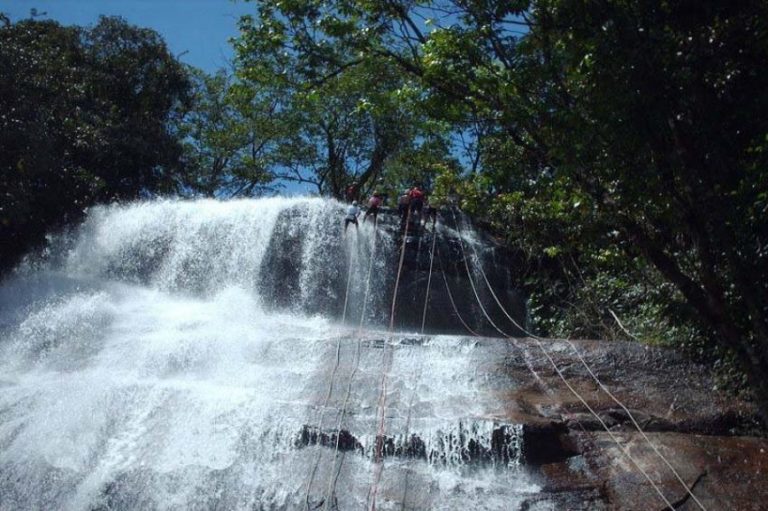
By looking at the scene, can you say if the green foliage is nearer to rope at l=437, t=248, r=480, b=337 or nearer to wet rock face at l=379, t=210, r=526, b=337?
wet rock face at l=379, t=210, r=526, b=337

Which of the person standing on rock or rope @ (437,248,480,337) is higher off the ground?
the person standing on rock

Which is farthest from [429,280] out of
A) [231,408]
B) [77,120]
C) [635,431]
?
[77,120]

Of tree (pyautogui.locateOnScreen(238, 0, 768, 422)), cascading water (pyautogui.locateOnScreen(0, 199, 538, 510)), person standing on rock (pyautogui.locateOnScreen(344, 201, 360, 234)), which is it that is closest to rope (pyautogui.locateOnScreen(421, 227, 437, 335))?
cascading water (pyautogui.locateOnScreen(0, 199, 538, 510))

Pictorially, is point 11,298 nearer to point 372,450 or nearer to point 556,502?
point 372,450

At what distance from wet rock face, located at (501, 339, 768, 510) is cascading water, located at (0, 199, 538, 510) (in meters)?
0.50

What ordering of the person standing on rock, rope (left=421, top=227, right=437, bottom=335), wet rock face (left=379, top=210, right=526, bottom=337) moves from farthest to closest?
the person standing on rock < wet rock face (left=379, top=210, right=526, bottom=337) < rope (left=421, top=227, right=437, bottom=335)

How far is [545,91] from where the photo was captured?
7.76 meters

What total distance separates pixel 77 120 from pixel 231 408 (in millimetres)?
12264

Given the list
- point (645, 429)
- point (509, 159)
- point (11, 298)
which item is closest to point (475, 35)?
point (509, 159)

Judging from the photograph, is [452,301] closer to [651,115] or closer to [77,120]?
[651,115]

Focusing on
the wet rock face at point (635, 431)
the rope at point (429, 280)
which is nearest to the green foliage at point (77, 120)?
the rope at point (429, 280)

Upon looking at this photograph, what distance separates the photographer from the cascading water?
7082 mm

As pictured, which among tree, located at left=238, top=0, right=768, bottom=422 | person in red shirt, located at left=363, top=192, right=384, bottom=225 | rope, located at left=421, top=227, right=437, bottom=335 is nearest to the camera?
tree, located at left=238, top=0, right=768, bottom=422

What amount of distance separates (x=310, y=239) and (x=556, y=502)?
9968mm
